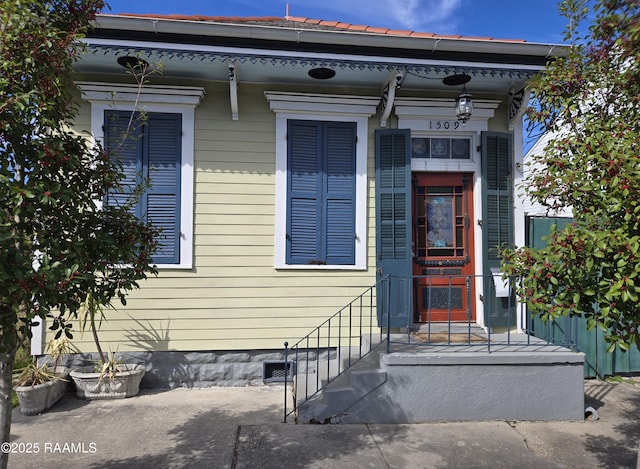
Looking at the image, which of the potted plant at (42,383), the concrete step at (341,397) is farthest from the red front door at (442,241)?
the potted plant at (42,383)

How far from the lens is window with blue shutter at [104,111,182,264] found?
5121 mm

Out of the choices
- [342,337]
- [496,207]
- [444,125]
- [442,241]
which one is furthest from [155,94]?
[496,207]

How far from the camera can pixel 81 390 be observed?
15.2 feet

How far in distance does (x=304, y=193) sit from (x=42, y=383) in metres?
3.56

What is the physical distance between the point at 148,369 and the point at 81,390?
0.71 meters

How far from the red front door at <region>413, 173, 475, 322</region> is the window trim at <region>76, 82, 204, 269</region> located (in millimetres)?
2934

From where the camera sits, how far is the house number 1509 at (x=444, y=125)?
551 cm

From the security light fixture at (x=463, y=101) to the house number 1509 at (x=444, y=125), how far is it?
0.12 meters

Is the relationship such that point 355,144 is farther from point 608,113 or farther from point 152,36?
point 608,113

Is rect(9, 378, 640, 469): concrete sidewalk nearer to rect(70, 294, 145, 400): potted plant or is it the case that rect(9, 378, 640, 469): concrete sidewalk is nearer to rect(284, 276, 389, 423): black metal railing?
rect(70, 294, 145, 400): potted plant

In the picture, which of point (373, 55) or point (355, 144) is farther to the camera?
point (355, 144)

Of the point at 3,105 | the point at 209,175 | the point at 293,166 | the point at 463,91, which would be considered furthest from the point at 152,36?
the point at 463,91

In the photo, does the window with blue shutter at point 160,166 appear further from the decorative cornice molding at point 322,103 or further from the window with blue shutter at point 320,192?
the window with blue shutter at point 320,192

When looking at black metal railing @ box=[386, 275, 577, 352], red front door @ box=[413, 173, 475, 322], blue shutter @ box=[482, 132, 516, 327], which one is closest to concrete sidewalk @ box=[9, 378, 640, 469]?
black metal railing @ box=[386, 275, 577, 352]
